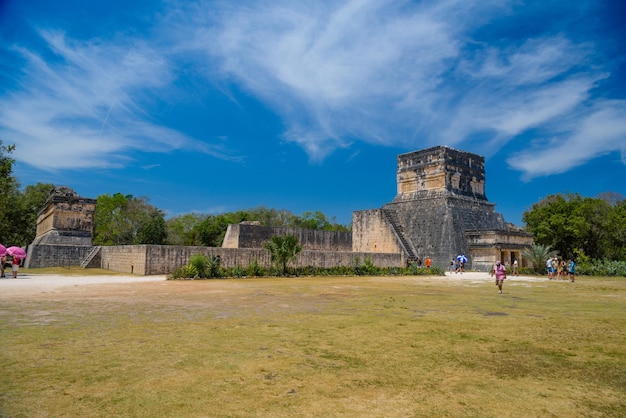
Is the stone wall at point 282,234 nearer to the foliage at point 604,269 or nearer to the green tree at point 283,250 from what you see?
the green tree at point 283,250

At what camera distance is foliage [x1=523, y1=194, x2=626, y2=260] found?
23953 mm

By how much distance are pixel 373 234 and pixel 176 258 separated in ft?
42.2

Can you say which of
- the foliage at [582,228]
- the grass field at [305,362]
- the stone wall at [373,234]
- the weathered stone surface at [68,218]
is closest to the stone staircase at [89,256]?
the weathered stone surface at [68,218]

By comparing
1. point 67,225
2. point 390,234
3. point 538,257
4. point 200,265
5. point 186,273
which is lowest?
point 186,273

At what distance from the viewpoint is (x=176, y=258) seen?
1540cm

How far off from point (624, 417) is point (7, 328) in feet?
18.5

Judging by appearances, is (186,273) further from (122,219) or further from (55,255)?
(122,219)

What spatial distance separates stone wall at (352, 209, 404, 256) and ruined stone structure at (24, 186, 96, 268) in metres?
14.5

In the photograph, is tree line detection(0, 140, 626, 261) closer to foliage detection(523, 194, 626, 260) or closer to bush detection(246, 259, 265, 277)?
foliage detection(523, 194, 626, 260)

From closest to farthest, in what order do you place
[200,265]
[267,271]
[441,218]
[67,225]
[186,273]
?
[186,273]
[200,265]
[267,271]
[67,225]
[441,218]

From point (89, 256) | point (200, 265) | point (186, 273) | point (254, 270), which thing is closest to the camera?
point (186, 273)

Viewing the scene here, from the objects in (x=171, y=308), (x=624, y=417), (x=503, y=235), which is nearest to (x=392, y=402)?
(x=624, y=417)

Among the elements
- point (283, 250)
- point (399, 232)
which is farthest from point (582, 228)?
point (283, 250)

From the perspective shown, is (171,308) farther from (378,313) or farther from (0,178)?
(0,178)
